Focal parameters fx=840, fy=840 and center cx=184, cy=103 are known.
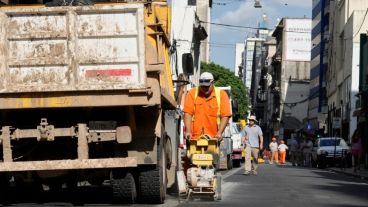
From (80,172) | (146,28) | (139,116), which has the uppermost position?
(146,28)

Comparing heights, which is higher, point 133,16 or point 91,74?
point 133,16

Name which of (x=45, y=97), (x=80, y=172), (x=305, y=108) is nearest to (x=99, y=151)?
(x=80, y=172)

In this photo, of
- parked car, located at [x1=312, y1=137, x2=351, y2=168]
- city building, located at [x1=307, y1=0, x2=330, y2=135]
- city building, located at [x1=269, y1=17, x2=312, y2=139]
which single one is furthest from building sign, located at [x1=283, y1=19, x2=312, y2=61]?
parked car, located at [x1=312, y1=137, x2=351, y2=168]

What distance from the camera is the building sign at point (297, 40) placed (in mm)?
104438

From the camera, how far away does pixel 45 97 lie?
10.8 m

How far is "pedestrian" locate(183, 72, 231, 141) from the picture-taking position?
1248cm

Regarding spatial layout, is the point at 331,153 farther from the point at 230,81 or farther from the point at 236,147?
the point at 230,81

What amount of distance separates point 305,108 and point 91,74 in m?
92.6

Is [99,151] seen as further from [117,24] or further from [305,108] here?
[305,108]

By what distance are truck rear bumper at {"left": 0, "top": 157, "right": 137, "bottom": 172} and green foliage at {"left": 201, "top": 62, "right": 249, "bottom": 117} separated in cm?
7669

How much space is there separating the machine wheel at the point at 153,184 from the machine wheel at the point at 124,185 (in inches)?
5.7

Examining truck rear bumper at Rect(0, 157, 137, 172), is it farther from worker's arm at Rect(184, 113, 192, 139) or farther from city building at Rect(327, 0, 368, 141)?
city building at Rect(327, 0, 368, 141)

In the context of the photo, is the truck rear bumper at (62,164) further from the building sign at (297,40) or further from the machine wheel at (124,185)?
the building sign at (297,40)

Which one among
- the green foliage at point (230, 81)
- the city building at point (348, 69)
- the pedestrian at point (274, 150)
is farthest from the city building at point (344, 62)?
the green foliage at point (230, 81)
